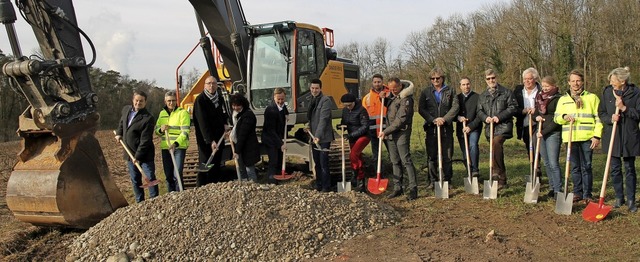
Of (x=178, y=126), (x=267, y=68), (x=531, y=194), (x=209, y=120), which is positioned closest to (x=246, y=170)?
(x=209, y=120)

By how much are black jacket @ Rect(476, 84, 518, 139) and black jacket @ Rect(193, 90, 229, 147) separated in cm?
365

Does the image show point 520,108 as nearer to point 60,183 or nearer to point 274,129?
point 274,129

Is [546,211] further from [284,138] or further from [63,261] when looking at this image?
[63,261]

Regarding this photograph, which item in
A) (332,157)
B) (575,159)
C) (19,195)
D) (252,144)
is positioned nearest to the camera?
(19,195)

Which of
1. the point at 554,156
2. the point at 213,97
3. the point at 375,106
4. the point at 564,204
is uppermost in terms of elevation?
the point at 213,97

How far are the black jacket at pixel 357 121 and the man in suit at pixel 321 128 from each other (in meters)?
0.38

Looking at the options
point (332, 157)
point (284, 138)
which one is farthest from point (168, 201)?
point (332, 157)

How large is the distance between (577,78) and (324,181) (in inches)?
139

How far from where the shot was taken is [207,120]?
728 centimetres

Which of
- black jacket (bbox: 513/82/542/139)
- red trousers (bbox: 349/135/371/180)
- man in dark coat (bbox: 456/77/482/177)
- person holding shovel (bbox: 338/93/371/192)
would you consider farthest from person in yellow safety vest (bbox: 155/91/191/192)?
black jacket (bbox: 513/82/542/139)

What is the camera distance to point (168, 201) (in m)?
5.66

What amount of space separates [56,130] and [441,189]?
4.76m

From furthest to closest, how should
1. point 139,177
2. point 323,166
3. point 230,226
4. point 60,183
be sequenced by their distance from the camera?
point 323,166 < point 139,177 < point 60,183 < point 230,226

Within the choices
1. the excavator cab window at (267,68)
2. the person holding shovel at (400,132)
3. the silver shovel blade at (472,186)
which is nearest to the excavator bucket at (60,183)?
the excavator cab window at (267,68)
